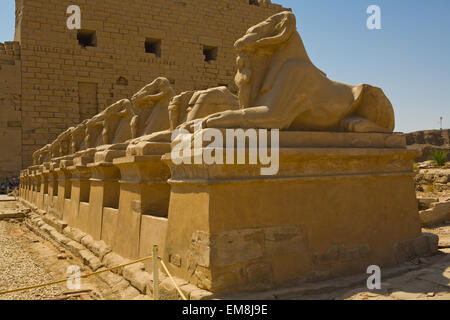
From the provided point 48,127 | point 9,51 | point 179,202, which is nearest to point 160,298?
point 179,202

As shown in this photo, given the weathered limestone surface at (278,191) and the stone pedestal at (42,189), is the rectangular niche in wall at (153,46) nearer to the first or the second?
the stone pedestal at (42,189)

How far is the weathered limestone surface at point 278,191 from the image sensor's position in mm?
3006

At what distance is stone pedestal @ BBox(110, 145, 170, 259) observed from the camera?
13.1 ft

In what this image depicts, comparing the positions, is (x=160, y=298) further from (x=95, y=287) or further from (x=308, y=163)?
(x=308, y=163)

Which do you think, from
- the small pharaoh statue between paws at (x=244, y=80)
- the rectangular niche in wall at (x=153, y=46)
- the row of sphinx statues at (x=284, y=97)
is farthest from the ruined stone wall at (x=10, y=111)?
the small pharaoh statue between paws at (x=244, y=80)

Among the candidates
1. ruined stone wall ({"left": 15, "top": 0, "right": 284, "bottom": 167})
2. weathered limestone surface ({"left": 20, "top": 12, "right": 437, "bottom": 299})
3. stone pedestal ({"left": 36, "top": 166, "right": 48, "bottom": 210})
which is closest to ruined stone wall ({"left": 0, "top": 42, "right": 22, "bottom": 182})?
ruined stone wall ({"left": 15, "top": 0, "right": 284, "bottom": 167})

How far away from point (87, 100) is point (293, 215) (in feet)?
47.9

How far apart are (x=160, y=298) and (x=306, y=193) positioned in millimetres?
Result: 1366

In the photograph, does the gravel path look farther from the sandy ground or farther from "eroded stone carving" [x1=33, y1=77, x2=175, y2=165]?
"eroded stone carving" [x1=33, y1=77, x2=175, y2=165]

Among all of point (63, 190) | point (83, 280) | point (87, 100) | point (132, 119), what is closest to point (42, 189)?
point (63, 190)

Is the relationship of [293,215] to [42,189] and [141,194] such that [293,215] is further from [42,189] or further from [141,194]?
[42,189]

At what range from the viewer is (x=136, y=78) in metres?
17.1

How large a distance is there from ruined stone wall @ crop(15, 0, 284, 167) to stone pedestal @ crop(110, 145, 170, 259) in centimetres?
1255

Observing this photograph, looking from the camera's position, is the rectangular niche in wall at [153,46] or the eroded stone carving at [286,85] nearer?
the eroded stone carving at [286,85]
